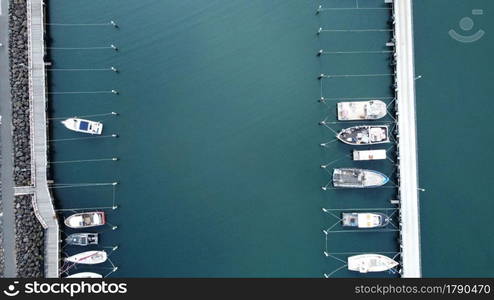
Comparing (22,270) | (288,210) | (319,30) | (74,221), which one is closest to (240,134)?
(288,210)

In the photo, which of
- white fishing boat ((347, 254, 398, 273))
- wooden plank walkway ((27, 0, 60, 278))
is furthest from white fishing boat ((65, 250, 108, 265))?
white fishing boat ((347, 254, 398, 273))

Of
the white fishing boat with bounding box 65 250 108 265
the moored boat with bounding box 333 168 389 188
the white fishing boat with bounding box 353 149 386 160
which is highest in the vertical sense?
the white fishing boat with bounding box 353 149 386 160

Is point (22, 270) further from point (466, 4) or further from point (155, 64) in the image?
point (466, 4)

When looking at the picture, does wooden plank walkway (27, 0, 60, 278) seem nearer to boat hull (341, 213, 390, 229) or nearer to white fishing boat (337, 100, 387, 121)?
boat hull (341, 213, 390, 229)

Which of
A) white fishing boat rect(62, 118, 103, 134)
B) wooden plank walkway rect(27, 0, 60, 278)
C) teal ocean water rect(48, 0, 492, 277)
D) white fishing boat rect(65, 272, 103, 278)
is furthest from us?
teal ocean water rect(48, 0, 492, 277)

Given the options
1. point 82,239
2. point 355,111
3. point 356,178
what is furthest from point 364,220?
point 82,239

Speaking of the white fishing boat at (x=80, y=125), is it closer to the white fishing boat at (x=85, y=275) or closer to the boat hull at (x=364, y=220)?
the white fishing boat at (x=85, y=275)

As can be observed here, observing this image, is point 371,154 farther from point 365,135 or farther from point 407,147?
point 407,147
